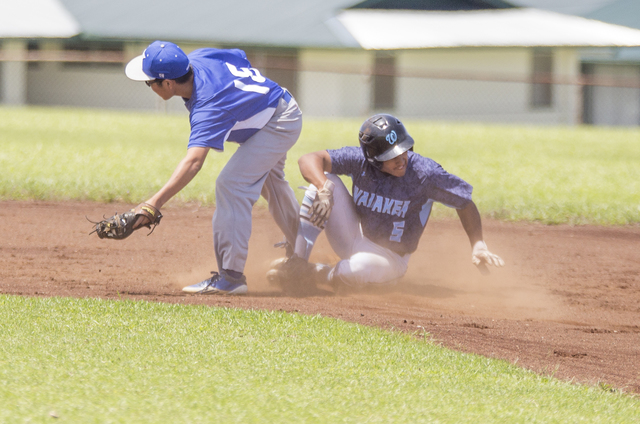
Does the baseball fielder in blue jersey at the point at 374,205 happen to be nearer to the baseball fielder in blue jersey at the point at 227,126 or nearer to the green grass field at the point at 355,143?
the baseball fielder in blue jersey at the point at 227,126

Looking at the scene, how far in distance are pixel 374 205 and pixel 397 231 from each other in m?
0.25

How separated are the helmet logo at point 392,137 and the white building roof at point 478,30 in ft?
56.8

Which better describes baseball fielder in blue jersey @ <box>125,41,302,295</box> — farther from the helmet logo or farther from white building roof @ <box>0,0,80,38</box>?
white building roof @ <box>0,0,80,38</box>

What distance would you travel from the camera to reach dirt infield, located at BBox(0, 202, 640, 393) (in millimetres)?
4430

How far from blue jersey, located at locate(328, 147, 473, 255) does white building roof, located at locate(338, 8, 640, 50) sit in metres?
17.0

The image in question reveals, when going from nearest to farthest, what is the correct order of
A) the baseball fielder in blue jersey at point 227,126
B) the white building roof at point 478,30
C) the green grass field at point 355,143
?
the baseball fielder in blue jersey at point 227,126 → the green grass field at point 355,143 → the white building roof at point 478,30

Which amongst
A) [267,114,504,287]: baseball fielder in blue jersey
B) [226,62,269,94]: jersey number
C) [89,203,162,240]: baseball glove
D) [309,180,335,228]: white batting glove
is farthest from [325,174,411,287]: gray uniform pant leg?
[89,203,162,240]: baseball glove

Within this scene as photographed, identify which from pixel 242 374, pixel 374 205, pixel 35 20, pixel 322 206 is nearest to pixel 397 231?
pixel 374 205

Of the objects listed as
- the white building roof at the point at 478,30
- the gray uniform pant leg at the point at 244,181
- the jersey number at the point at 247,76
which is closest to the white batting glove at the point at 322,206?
the gray uniform pant leg at the point at 244,181

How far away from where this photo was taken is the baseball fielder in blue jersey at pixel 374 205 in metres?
5.18

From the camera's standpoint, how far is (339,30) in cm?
2330

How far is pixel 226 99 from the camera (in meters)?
→ 4.84

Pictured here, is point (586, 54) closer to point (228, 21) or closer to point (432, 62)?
point (432, 62)

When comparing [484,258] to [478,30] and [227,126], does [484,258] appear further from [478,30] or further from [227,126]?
[478,30]
